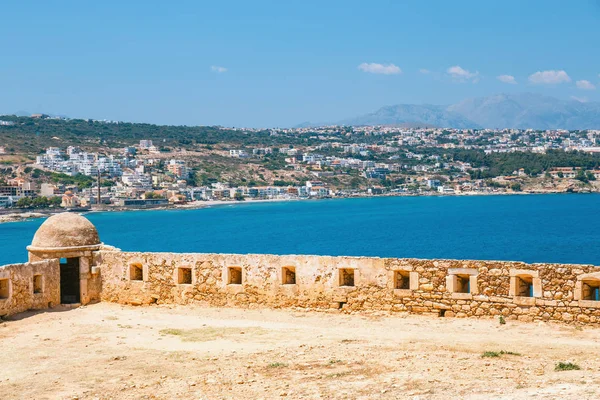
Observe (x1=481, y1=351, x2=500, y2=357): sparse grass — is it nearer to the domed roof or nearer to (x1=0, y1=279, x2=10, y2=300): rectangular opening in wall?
(x1=0, y1=279, x2=10, y2=300): rectangular opening in wall

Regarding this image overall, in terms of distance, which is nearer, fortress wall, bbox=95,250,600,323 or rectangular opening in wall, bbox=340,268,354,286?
fortress wall, bbox=95,250,600,323

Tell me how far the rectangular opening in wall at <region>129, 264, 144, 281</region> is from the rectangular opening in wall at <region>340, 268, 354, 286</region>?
394 centimetres

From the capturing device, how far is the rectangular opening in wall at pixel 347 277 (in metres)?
13.9

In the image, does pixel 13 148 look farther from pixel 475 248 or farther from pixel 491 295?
pixel 491 295

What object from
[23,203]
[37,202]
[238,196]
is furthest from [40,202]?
[238,196]

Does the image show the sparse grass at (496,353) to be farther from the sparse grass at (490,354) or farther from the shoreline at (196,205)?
the shoreline at (196,205)

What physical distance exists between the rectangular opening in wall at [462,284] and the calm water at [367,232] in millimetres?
41891

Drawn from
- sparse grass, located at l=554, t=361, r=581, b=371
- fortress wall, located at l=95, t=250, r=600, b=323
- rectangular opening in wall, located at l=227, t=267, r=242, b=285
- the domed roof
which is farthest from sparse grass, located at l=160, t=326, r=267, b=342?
sparse grass, located at l=554, t=361, r=581, b=371

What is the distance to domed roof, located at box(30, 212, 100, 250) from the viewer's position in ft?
50.6

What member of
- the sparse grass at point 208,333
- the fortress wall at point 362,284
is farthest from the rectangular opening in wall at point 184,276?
the sparse grass at point 208,333

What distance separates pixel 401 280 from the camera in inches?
535

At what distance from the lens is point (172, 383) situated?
9258 millimetres

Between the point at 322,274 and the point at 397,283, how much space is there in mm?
1307

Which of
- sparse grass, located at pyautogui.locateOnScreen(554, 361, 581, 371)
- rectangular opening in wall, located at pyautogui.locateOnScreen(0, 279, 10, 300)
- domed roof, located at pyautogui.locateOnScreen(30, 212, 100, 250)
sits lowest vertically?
sparse grass, located at pyautogui.locateOnScreen(554, 361, 581, 371)
